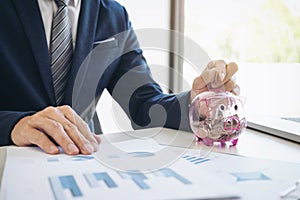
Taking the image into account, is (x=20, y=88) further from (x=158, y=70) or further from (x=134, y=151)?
(x=158, y=70)

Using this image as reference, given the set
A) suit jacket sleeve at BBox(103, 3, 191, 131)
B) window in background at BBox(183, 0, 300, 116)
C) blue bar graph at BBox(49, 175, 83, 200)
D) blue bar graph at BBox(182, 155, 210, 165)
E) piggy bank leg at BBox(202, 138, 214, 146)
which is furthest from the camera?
window in background at BBox(183, 0, 300, 116)

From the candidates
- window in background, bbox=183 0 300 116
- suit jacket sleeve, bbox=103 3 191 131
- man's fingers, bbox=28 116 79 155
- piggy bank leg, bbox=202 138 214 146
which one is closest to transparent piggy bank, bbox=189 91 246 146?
piggy bank leg, bbox=202 138 214 146

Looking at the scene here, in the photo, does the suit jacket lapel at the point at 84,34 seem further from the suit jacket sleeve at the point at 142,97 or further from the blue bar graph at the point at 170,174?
the blue bar graph at the point at 170,174

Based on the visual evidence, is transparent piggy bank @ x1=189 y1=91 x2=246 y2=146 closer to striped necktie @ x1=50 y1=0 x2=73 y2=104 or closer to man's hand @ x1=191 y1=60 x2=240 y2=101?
man's hand @ x1=191 y1=60 x2=240 y2=101

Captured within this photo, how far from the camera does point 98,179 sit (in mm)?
442

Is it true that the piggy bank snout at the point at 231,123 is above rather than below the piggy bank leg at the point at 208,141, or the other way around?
above

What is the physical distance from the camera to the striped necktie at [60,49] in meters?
0.89

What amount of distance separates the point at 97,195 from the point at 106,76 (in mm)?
700

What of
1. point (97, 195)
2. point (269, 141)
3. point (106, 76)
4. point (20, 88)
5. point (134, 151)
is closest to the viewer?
point (97, 195)

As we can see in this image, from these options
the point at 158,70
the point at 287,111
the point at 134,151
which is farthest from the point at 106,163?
the point at 158,70

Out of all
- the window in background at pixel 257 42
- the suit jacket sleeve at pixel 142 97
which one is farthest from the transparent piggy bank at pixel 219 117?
the window in background at pixel 257 42

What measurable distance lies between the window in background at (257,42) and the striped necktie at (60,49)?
691 millimetres

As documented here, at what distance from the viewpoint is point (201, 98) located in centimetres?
68

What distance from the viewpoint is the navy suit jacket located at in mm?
866
